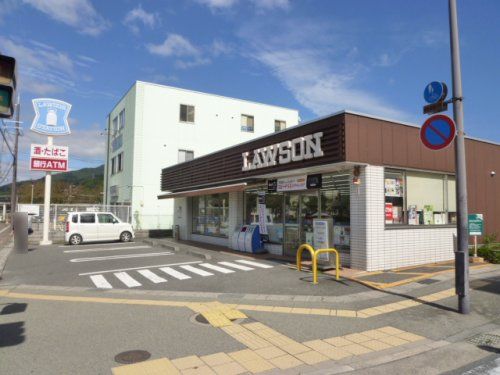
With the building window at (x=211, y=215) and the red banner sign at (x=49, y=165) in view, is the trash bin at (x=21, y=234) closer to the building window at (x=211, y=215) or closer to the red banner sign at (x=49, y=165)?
the building window at (x=211, y=215)

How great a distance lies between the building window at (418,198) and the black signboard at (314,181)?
1.96 meters

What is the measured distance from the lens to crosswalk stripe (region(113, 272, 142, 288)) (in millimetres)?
9625

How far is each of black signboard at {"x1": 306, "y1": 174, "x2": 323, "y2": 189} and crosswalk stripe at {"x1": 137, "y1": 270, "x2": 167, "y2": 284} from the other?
17.5 feet

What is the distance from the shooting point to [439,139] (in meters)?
7.07

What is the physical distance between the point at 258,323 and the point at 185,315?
132 cm

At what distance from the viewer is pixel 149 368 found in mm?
4484

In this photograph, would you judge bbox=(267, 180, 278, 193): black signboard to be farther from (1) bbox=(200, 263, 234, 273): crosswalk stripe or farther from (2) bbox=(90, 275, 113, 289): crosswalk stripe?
(2) bbox=(90, 275, 113, 289): crosswalk stripe

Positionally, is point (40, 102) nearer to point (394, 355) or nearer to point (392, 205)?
point (392, 205)

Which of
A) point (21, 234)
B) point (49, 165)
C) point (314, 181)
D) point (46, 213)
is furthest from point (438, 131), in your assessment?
point (49, 165)

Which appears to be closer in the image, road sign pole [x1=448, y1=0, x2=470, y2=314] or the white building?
road sign pole [x1=448, y1=0, x2=470, y2=314]

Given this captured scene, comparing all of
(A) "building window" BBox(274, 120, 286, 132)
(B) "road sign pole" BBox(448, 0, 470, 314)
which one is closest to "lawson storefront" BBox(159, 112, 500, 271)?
(B) "road sign pole" BBox(448, 0, 470, 314)

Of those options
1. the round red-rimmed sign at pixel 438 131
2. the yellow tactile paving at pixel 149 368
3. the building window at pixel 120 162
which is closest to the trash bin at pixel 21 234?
the yellow tactile paving at pixel 149 368

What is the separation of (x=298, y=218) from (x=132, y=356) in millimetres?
9146

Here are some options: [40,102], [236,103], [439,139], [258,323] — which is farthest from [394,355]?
[236,103]
